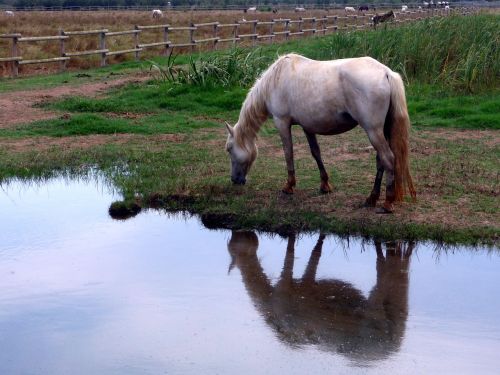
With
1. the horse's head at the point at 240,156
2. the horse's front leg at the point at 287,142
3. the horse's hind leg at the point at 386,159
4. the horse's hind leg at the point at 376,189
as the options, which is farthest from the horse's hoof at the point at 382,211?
the horse's head at the point at 240,156

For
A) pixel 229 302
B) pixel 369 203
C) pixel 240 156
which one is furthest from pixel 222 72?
pixel 229 302

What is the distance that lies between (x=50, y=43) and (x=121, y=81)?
11807 millimetres

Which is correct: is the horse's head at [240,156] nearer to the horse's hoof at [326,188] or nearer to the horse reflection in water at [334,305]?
the horse's hoof at [326,188]

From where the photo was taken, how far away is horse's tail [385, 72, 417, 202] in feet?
23.8

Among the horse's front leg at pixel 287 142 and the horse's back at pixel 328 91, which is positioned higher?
the horse's back at pixel 328 91

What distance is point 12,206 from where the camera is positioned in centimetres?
824

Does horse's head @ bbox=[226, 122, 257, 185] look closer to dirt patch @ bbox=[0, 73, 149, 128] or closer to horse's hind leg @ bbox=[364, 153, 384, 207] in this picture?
horse's hind leg @ bbox=[364, 153, 384, 207]

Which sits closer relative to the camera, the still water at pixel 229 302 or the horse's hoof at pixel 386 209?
the still water at pixel 229 302

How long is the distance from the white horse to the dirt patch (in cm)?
539

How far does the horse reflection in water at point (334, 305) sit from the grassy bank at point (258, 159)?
650 mm

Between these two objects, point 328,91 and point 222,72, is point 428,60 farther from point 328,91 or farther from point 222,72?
point 328,91

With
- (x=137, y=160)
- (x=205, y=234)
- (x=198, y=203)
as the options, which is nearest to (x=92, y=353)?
(x=205, y=234)

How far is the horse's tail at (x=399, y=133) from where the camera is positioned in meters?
7.26

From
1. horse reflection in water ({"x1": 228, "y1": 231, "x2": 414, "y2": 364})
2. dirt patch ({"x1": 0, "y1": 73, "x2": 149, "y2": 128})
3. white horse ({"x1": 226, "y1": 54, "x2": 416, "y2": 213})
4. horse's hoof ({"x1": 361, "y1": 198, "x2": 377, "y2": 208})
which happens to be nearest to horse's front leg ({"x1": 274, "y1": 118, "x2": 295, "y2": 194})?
white horse ({"x1": 226, "y1": 54, "x2": 416, "y2": 213})
